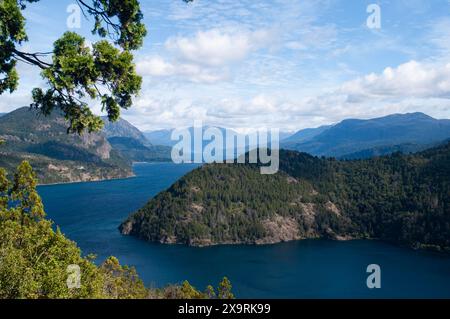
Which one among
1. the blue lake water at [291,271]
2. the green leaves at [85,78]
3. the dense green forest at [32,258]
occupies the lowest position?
the blue lake water at [291,271]

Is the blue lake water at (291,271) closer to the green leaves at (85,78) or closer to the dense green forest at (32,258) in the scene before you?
the dense green forest at (32,258)

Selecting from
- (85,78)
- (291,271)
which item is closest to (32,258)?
(85,78)

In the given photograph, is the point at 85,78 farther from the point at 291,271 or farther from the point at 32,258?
the point at 291,271

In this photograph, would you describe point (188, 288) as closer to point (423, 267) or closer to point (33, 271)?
point (33, 271)

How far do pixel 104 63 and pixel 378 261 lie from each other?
190 m

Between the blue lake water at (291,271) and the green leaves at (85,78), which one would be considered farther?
the blue lake water at (291,271)

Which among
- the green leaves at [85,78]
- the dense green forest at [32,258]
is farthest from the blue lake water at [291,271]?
the green leaves at [85,78]

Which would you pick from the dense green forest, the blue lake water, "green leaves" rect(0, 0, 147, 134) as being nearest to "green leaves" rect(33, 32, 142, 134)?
"green leaves" rect(0, 0, 147, 134)

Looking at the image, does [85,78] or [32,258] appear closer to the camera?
[85,78]

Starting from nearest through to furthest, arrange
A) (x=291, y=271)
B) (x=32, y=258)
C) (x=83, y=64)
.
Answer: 1. (x=83, y=64)
2. (x=32, y=258)
3. (x=291, y=271)

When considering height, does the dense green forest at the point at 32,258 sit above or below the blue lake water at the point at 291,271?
above

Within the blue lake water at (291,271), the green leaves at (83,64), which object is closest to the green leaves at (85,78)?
the green leaves at (83,64)
